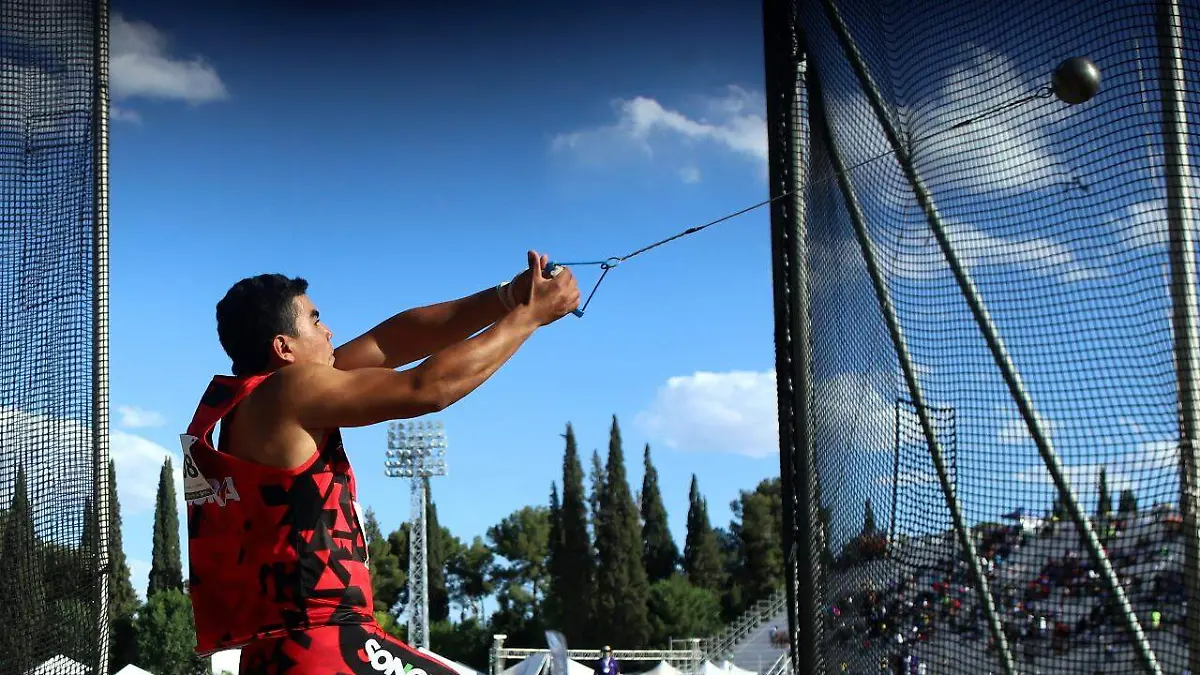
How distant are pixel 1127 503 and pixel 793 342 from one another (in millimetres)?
1803

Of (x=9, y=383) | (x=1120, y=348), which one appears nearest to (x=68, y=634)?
(x=9, y=383)

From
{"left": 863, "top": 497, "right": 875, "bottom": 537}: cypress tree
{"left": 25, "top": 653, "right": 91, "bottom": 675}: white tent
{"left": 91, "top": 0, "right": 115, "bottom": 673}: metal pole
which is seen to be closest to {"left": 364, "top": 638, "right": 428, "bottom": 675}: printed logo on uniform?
{"left": 863, "top": 497, "right": 875, "bottom": 537}: cypress tree

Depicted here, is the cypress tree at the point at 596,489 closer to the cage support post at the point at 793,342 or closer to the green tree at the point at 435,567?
the green tree at the point at 435,567

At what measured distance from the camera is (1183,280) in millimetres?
3539

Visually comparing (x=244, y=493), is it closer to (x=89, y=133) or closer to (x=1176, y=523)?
(x=1176, y=523)

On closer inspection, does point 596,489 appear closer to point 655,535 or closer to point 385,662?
point 655,535

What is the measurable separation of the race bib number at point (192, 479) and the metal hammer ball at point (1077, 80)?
9.16ft

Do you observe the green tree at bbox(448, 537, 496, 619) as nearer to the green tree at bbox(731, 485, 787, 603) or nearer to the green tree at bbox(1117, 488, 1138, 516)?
the green tree at bbox(731, 485, 787, 603)

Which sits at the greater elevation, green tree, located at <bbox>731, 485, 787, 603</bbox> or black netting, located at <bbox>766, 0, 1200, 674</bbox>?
black netting, located at <bbox>766, 0, 1200, 674</bbox>

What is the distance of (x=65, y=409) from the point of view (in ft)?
17.5

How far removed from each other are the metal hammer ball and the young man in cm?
186

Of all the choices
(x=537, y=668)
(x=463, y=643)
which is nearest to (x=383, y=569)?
(x=463, y=643)

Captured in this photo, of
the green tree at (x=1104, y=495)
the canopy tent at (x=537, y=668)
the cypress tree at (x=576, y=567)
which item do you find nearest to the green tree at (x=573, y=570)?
the cypress tree at (x=576, y=567)

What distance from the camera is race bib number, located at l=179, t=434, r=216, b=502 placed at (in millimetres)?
2850
